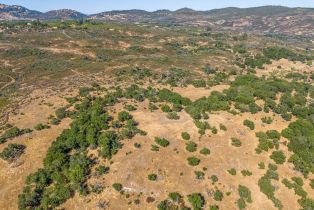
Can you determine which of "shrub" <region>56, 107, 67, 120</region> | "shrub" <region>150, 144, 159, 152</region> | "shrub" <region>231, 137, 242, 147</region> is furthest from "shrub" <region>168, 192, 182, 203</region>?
"shrub" <region>56, 107, 67, 120</region>

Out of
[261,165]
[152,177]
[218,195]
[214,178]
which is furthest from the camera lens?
[261,165]

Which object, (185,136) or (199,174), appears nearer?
(199,174)

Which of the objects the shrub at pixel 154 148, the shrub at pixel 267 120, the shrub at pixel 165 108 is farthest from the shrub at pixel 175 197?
the shrub at pixel 267 120

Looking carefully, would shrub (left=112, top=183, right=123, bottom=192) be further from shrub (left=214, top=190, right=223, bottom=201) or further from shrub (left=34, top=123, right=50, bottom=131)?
shrub (left=34, top=123, right=50, bottom=131)

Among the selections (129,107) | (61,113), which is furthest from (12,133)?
(129,107)

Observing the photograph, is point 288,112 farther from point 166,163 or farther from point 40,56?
point 40,56

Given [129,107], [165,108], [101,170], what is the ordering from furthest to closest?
[165,108], [129,107], [101,170]

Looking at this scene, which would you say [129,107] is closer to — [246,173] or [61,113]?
[61,113]
